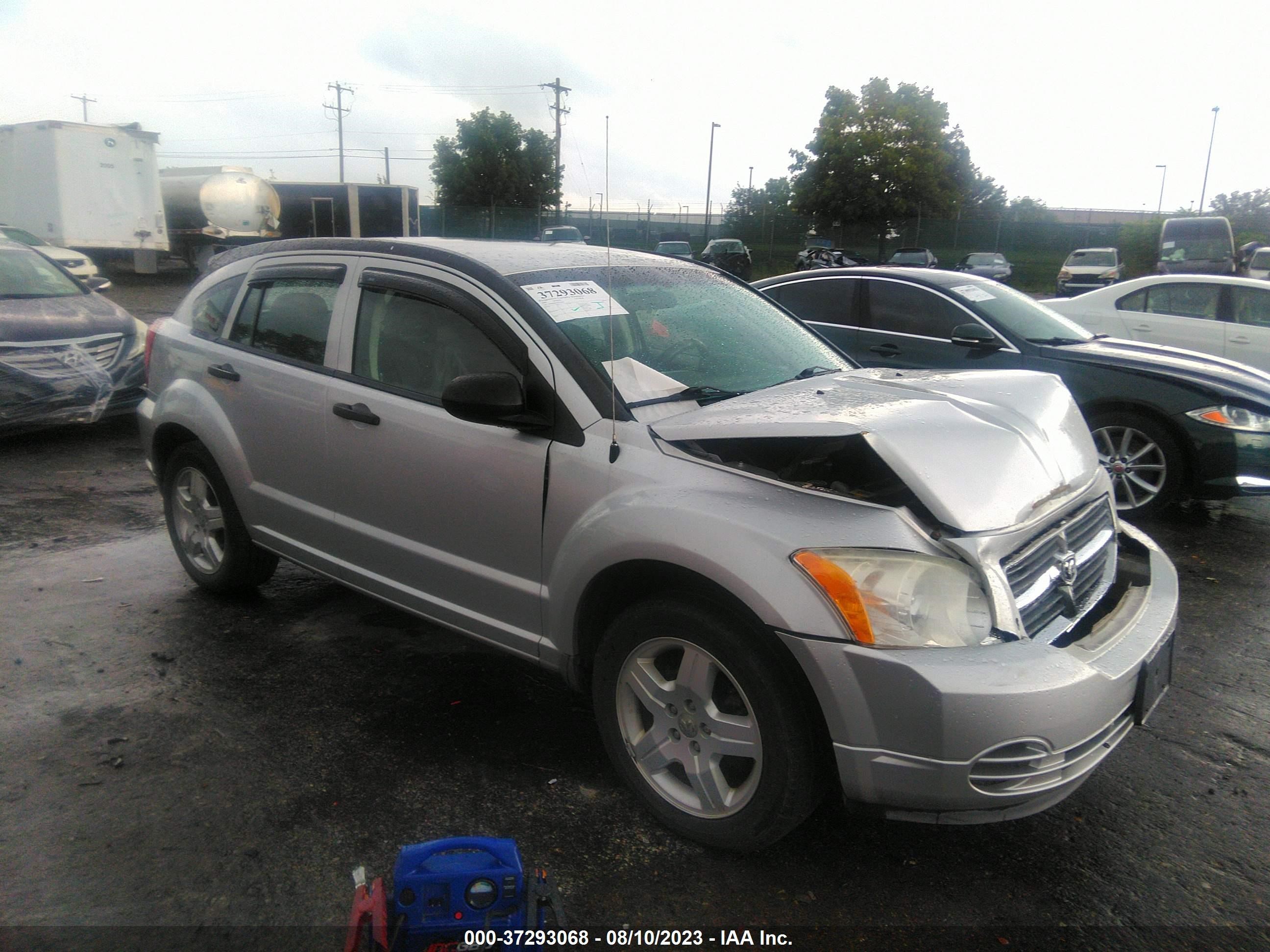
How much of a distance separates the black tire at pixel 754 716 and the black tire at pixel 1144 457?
4317 mm

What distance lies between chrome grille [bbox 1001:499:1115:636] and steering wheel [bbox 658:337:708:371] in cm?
131

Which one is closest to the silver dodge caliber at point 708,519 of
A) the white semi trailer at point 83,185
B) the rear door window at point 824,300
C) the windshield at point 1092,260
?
the rear door window at point 824,300

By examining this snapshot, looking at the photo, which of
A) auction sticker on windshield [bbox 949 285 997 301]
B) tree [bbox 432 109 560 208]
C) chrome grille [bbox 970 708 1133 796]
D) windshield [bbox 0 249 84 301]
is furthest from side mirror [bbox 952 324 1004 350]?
tree [bbox 432 109 560 208]

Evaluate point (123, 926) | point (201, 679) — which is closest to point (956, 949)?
point (123, 926)

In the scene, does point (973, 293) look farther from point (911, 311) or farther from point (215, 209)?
point (215, 209)

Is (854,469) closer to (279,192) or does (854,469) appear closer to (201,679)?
(201,679)

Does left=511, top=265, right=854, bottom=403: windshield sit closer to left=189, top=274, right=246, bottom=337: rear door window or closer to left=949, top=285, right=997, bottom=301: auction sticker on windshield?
left=189, top=274, right=246, bottom=337: rear door window

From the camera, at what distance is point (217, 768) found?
3.05 metres

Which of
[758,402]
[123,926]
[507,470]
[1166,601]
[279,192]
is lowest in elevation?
[123,926]

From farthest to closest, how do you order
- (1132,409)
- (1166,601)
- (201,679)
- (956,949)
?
(1132,409), (201,679), (1166,601), (956,949)

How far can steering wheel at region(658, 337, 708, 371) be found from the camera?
3.28 metres

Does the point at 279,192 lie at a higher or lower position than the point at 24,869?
A: higher

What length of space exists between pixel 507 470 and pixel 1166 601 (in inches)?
83.9

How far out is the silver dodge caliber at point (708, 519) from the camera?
228 centimetres
